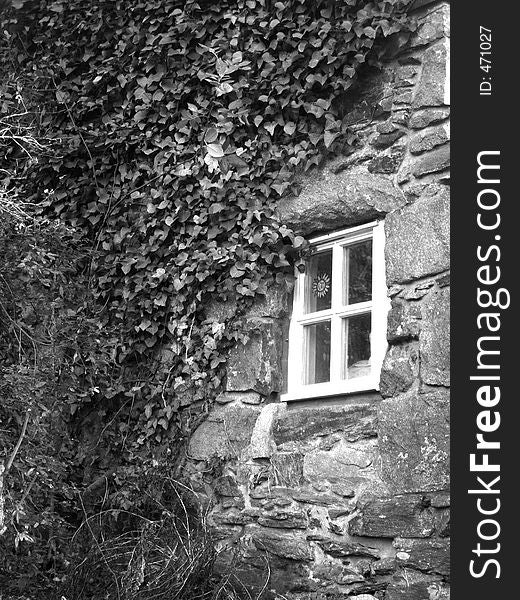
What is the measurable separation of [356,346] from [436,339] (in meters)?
0.64

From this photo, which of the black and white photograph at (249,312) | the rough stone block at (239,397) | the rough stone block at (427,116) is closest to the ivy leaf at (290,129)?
the black and white photograph at (249,312)

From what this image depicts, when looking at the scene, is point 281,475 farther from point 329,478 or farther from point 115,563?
point 115,563

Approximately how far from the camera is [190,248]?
5508 mm

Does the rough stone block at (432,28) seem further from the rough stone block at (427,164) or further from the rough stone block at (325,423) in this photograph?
the rough stone block at (325,423)

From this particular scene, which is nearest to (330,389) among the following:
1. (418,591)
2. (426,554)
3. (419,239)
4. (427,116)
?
(419,239)

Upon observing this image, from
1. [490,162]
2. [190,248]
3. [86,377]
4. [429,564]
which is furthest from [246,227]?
[429,564]

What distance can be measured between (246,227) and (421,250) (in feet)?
3.76

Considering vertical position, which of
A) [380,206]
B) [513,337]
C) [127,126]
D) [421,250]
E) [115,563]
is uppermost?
[127,126]

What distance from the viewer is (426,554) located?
4188mm

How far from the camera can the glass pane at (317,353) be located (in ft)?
16.7

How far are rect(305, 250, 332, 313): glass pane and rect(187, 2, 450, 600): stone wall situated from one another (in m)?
0.15

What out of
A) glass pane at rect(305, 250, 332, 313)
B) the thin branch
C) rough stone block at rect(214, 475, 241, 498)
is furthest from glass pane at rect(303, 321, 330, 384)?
the thin branch

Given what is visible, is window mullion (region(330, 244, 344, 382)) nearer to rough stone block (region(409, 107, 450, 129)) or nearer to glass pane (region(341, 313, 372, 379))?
glass pane (region(341, 313, 372, 379))

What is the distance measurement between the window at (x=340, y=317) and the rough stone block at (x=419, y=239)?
5.1 inches
